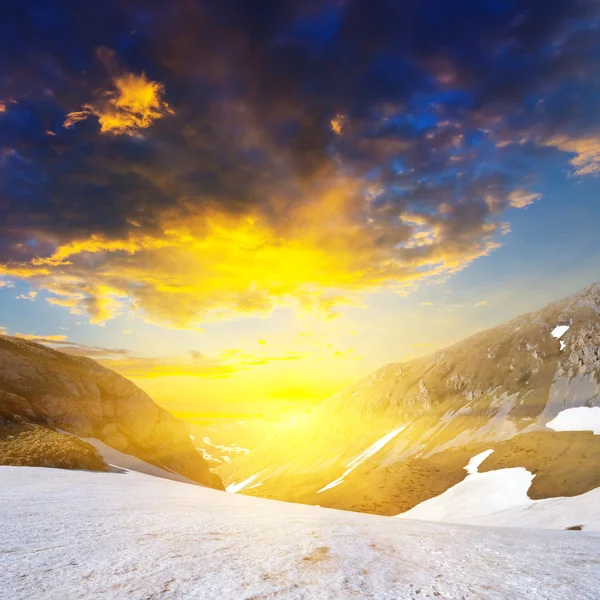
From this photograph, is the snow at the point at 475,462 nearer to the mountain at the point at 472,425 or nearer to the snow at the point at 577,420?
the mountain at the point at 472,425

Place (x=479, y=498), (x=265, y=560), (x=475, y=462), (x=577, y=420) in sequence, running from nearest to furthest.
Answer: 1. (x=265, y=560)
2. (x=479, y=498)
3. (x=475, y=462)
4. (x=577, y=420)

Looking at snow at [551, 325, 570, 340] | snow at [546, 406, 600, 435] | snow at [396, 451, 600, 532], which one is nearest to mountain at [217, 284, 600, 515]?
snow at [546, 406, 600, 435]

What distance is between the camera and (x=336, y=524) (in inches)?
444

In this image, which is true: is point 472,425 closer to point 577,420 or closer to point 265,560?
point 577,420

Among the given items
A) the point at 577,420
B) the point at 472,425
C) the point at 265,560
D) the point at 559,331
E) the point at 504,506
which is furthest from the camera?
the point at 559,331

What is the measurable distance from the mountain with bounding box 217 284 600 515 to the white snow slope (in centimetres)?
6069

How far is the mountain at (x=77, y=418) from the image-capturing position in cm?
3023

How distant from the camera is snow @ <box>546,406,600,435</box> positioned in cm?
8649

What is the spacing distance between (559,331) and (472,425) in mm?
62167

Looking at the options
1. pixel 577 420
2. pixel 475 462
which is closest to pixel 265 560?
pixel 475 462

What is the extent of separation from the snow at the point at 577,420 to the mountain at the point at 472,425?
265mm

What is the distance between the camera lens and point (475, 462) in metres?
80.8

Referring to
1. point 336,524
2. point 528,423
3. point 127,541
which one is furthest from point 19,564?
point 528,423

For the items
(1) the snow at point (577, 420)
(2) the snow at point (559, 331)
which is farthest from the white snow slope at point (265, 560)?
(2) the snow at point (559, 331)
